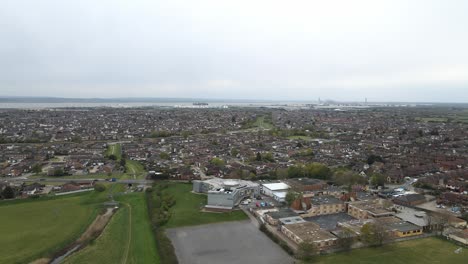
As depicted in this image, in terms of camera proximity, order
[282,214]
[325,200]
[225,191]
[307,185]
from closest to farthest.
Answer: [282,214] < [325,200] < [225,191] < [307,185]

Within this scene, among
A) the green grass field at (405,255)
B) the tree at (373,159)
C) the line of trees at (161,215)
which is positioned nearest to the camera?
the green grass field at (405,255)

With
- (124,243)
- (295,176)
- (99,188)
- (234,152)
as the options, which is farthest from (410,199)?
(99,188)

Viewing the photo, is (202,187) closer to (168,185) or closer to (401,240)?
(168,185)

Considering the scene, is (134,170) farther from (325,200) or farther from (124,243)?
(325,200)

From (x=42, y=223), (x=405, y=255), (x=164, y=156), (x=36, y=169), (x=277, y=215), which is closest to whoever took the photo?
(x=405, y=255)

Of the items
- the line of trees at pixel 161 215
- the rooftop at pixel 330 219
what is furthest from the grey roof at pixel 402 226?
the line of trees at pixel 161 215

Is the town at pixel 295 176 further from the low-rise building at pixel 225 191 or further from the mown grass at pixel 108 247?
the mown grass at pixel 108 247

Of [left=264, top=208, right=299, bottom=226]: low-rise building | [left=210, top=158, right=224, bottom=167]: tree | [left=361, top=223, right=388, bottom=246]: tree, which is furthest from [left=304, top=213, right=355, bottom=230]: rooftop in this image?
[left=210, top=158, right=224, bottom=167]: tree

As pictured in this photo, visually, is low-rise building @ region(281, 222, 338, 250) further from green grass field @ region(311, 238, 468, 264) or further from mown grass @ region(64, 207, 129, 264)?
mown grass @ region(64, 207, 129, 264)
